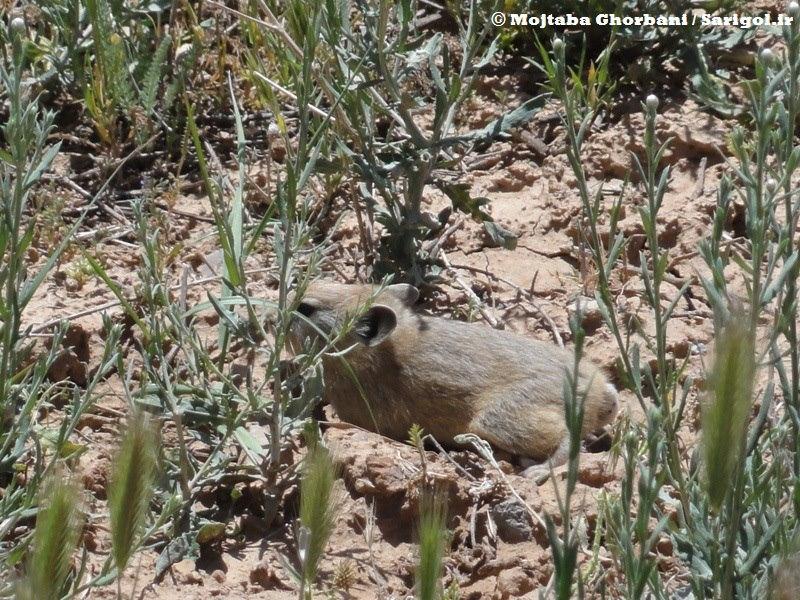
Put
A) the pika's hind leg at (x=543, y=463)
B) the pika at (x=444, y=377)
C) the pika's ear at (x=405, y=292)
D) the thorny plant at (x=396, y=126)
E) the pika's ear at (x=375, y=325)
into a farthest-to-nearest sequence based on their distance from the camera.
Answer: the pika's ear at (x=405, y=292) → the pika's ear at (x=375, y=325) → the pika at (x=444, y=377) → the thorny plant at (x=396, y=126) → the pika's hind leg at (x=543, y=463)

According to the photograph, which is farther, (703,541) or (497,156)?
(497,156)

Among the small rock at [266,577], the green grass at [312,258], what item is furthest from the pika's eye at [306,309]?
the small rock at [266,577]

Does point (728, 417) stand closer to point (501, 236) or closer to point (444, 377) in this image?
point (444, 377)

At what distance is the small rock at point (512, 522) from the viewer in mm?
4844

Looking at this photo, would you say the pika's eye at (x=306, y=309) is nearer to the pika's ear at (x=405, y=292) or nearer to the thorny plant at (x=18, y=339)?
the pika's ear at (x=405, y=292)

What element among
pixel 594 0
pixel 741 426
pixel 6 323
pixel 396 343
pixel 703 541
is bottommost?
pixel 396 343

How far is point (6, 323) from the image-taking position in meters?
3.93

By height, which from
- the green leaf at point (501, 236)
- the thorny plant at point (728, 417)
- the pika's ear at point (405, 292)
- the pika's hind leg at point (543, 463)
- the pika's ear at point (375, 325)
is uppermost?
the thorny plant at point (728, 417)

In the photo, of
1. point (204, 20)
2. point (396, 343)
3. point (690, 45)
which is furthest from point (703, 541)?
point (204, 20)

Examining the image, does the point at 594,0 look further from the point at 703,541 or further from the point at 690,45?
the point at 703,541

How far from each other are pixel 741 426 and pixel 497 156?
17.2 feet

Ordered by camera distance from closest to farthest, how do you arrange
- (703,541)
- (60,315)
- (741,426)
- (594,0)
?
(741,426) < (703,541) < (60,315) < (594,0)

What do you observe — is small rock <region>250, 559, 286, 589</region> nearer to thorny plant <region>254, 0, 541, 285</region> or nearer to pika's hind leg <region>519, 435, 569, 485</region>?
pika's hind leg <region>519, 435, 569, 485</region>

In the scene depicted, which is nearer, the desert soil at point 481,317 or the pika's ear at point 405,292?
the desert soil at point 481,317
